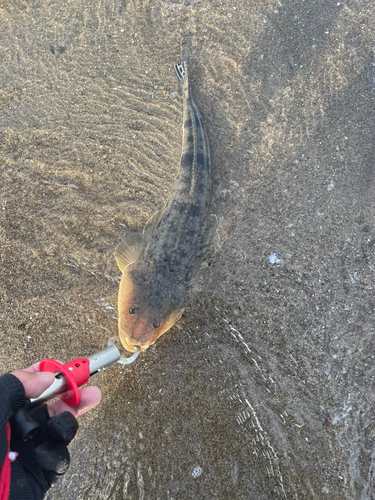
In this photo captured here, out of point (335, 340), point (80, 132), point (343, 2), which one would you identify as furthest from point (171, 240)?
point (343, 2)

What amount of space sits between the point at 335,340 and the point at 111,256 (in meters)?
2.75

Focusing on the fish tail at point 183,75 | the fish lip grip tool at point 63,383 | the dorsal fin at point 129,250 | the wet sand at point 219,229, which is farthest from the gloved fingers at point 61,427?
the fish tail at point 183,75

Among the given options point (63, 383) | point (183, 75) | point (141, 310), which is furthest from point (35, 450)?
point (183, 75)

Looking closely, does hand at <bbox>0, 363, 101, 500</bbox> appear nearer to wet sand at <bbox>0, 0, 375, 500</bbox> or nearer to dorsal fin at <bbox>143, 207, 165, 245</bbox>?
wet sand at <bbox>0, 0, 375, 500</bbox>

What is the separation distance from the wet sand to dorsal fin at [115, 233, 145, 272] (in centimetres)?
20

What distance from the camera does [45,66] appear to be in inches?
169

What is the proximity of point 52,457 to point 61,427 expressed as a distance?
205 mm

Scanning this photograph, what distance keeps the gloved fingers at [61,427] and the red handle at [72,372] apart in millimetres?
135

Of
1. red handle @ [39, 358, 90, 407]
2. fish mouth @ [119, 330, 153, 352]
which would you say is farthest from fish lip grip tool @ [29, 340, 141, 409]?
fish mouth @ [119, 330, 153, 352]

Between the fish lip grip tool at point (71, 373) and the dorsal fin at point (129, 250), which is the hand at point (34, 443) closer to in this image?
the fish lip grip tool at point (71, 373)

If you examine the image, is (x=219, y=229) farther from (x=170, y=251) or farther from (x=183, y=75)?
(x=183, y=75)

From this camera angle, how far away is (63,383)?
2461 millimetres

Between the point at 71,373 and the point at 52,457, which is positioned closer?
the point at 52,457

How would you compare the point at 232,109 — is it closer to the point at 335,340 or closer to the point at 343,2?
the point at 343,2
